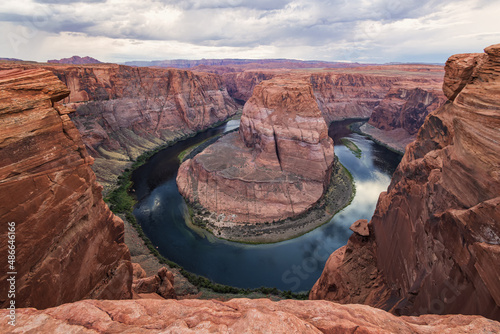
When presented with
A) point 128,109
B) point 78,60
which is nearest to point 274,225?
point 128,109

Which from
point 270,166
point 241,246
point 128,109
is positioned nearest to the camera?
point 241,246

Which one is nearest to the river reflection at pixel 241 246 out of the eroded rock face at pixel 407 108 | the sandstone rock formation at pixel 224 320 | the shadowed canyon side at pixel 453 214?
the shadowed canyon side at pixel 453 214

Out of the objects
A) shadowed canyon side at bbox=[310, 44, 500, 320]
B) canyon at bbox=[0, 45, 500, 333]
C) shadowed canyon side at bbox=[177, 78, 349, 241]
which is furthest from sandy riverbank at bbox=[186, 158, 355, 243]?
shadowed canyon side at bbox=[310, 44, 500, 320]

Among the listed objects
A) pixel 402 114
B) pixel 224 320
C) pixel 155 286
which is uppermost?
pixel 224 320

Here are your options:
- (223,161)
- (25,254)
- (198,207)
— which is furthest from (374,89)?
(25,254)

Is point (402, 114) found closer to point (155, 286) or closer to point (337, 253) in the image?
point (337, 253)

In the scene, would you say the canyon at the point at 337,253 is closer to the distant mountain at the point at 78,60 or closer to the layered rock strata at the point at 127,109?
the layered rock strata at the point at 127,109
